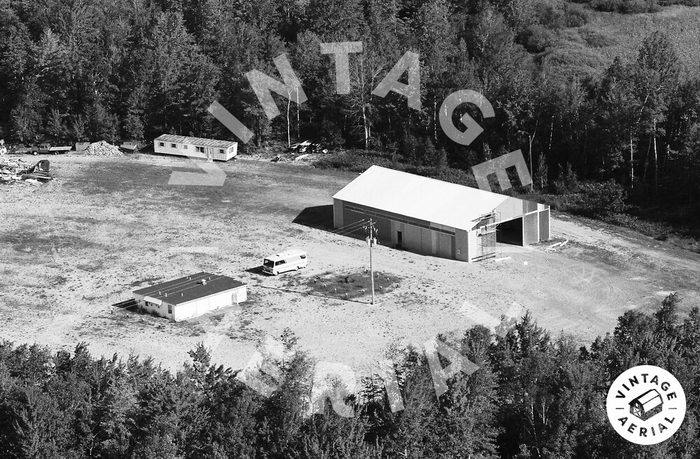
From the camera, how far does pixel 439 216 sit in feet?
116

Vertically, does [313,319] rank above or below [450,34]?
below

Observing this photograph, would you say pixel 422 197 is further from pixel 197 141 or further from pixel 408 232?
pixel 197 141

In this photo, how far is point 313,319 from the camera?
30203mm

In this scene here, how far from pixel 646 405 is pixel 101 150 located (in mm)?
32319

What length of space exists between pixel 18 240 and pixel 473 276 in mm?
16362

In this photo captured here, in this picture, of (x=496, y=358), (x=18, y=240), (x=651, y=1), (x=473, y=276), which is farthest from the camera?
(x=651, y=1)

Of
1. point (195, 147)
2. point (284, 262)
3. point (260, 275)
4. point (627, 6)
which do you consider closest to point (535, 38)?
point (627, 6)

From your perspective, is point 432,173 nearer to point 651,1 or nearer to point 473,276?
point 473,276

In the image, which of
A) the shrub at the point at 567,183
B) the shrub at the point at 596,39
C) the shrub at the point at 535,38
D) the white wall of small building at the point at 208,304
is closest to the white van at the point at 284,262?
the white wall of small building at the point at 208,304

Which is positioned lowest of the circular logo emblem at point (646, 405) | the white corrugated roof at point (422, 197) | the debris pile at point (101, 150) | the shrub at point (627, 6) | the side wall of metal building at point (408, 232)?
the circular logo emblem at point (646, 405)

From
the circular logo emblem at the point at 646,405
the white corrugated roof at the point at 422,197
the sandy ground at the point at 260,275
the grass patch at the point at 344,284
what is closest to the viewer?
the circular logo emblem at the point at 646,405

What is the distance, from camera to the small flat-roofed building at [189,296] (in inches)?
1193

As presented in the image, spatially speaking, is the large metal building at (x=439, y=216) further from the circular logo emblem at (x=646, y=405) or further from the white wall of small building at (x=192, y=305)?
the circular logo emblem at (x=646, y=405)

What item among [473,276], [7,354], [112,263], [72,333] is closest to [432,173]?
[473,276]
